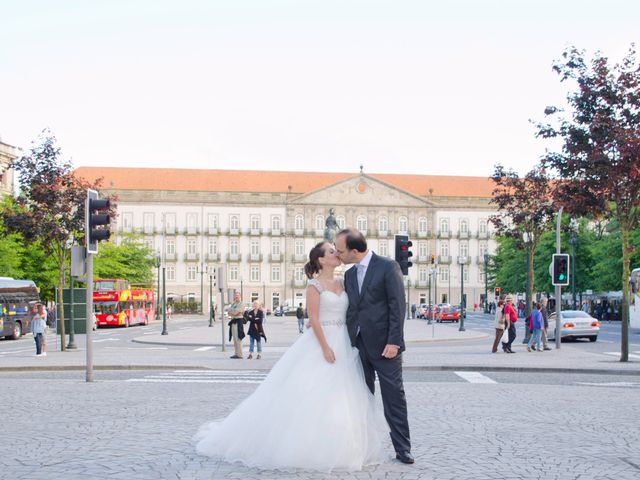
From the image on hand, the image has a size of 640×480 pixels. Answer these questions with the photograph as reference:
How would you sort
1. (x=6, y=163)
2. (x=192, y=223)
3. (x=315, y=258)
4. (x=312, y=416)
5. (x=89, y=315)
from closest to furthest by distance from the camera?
(x=312, y=416) → (x=315, y=258) → (x=89, y=315) → (x=6, y=163) → (x=192, y=223)

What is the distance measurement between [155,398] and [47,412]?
6.99 ft

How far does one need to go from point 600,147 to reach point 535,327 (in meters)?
8.19

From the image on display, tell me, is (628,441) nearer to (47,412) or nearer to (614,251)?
(47,412)

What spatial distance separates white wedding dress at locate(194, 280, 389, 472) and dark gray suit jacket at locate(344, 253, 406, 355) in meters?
0.17

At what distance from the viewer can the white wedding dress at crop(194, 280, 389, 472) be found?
302 inches

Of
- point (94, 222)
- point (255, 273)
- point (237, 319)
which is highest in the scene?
point (94, 222)

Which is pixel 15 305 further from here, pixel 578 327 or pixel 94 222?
pixel 94 222

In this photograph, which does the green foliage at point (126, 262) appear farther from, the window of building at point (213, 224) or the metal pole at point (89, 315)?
the metal pole at point (89, 315)

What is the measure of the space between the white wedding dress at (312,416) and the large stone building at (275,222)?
382ft

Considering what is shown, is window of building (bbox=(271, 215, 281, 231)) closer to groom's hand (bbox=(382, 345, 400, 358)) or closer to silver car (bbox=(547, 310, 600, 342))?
silver car (bbox=(547, 310, 600, 342))

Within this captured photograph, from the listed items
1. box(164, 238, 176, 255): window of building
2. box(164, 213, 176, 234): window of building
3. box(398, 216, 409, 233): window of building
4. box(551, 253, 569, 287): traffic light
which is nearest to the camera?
box(551, 253, 569, 287): traffic light

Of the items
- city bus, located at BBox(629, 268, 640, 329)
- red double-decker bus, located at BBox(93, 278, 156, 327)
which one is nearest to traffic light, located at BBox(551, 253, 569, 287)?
city bus, located at BBox(629, 268, 640, 329)

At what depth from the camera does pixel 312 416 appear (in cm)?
781

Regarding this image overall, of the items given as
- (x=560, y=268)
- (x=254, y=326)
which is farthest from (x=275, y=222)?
(x=254, y=326)
